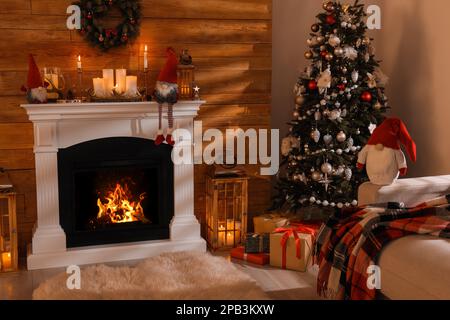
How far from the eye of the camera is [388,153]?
145 inches

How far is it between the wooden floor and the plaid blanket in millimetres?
282

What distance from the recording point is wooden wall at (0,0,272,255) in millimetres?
4206

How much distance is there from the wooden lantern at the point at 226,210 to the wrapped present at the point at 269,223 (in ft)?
0.54

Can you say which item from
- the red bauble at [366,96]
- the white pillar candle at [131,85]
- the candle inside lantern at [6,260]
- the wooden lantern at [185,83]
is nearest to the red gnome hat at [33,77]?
the white pillar candle at [131,85]

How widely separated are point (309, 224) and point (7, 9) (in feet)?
8.74

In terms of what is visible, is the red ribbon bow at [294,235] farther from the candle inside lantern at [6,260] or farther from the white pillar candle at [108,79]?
the candle inside lantern at [6,260]

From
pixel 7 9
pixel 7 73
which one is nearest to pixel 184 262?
pixel 7 73

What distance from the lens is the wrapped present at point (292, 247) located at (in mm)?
4000

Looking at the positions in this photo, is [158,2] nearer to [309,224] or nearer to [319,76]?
[319,76]

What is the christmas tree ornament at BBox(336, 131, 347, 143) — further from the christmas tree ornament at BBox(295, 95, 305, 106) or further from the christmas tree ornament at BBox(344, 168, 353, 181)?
the christmas tree ornament at BBox(295, 95, 305, 106)

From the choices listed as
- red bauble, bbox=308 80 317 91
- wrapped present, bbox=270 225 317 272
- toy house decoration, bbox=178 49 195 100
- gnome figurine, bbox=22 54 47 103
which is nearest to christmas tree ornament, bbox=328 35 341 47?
red bauble, bbox=308 80 317 91

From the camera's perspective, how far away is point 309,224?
433 centimetres

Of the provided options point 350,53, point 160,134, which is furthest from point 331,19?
point 160,134
